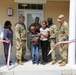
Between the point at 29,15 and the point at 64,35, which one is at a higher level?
the point at 29,15

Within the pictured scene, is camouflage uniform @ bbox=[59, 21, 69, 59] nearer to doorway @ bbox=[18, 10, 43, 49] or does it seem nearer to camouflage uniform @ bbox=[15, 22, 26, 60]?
camouflage uniform @ bbox=[15, 22, 26, 60]

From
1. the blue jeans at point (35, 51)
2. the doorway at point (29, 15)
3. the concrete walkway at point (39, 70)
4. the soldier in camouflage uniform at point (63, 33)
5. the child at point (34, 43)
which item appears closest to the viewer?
the concrete walkway at point (39, 70)

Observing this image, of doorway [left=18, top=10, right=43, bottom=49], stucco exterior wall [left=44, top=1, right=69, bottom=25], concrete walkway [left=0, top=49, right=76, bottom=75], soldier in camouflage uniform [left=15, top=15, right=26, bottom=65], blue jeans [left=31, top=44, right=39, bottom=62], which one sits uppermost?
stucco exterior wall [left=44, top=1, right=69, bottom=25]

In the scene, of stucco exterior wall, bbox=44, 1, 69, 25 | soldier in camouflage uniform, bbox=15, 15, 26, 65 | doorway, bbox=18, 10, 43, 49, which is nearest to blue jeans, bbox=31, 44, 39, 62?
soldier in camouflage uniform, bbox=15, 15, 26, 65

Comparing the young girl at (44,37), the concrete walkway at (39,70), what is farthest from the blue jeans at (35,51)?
the concrete walkway at (39,70)

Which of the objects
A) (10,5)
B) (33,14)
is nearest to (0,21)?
(10,5)

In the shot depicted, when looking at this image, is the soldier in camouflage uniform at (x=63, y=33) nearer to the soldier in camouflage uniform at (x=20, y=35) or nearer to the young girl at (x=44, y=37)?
the young girl at (x=44, y=37)

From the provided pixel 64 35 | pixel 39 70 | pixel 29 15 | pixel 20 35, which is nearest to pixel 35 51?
pixel 20 35

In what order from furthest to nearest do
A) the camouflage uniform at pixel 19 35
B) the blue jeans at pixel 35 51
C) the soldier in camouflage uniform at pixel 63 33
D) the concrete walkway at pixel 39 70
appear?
the blue jeans at pixel 35 51, the camouflage uniform at pixel 19 35, the soldier in camouflage uniform at pixel 63 33, the concrete walkway at pixel 39 70

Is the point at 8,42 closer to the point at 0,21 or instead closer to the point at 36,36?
the point at 36,36

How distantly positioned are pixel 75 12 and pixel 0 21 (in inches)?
166

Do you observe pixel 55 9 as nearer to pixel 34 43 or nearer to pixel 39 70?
A: pixel 34 43

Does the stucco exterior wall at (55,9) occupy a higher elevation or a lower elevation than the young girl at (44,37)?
higher

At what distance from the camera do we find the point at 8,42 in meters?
7.96
